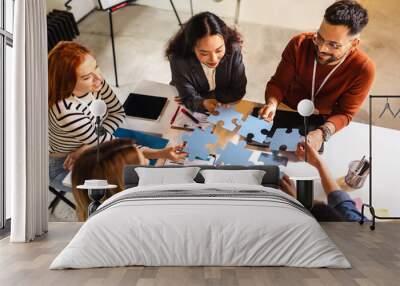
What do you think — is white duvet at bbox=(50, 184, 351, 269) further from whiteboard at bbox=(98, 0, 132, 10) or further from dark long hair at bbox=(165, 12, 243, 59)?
whiteboard at bbox=(98, 0, 132, 10)

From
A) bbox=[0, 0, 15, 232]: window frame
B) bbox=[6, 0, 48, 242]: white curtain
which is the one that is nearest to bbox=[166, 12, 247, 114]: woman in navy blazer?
bbox=[6, 0, 48, 242]: white curtain

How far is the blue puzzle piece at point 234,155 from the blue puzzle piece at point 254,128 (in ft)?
0.50

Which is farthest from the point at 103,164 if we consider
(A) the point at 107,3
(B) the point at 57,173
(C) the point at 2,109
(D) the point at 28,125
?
(A) the point at 107,3

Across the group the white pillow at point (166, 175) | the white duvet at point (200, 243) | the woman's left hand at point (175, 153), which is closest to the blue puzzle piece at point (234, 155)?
the woman's left hand at point (175, 153)

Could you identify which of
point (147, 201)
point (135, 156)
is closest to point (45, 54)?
point (135, 156)

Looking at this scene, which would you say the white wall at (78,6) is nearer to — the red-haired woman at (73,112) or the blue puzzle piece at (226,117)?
the red-haired woman at (73,112)

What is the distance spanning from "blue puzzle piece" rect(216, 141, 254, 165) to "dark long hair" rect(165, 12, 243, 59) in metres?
1.35

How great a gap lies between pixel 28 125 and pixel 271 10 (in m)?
3.80

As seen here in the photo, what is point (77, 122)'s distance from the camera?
7762 millimetres

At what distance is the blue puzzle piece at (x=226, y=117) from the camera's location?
779 centimetres

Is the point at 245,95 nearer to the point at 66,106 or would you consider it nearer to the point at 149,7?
the point at 149,7

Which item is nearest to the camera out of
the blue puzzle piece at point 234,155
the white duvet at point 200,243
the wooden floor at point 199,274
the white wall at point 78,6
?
the wooden floor at point 199,274

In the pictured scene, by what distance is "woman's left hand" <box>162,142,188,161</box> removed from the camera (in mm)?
7754

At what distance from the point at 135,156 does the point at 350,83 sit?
3.15m
